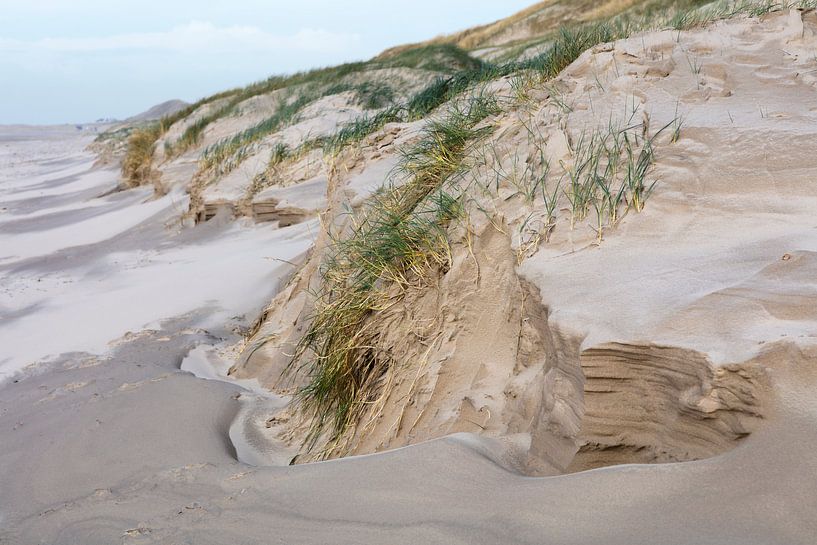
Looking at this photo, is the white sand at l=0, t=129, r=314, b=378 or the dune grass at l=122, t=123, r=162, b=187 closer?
the white sand at l=0, t=129, r=314, b=378

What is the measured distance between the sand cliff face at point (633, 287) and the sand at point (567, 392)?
0.4 inches

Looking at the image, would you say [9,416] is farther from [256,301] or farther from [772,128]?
[772,128]

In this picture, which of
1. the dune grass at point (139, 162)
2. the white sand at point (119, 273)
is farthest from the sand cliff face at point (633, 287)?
the dune grass at point (139, 162)

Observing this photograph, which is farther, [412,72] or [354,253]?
[412,72]

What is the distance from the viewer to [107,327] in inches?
235

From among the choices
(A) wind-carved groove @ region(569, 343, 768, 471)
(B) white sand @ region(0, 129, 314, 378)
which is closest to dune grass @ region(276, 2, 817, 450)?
(A) wind-carved groove @ region(569, 343, 768, 471)

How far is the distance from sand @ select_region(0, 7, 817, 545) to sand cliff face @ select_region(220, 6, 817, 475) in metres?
0.01

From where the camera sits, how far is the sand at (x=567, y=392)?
69.9 inches

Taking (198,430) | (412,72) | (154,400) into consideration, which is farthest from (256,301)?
(412,72)

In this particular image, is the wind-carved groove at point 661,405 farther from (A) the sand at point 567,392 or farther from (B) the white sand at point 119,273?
(B) the white sand at point 119,273

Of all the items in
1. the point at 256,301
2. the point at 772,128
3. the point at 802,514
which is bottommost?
the point at 256,301

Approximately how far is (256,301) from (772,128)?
167 inches

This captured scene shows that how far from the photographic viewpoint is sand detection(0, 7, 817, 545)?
1776 millimetres

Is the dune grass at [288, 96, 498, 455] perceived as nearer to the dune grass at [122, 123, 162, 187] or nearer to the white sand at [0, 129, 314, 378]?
the white sand at [0, 129, 314, 378]
